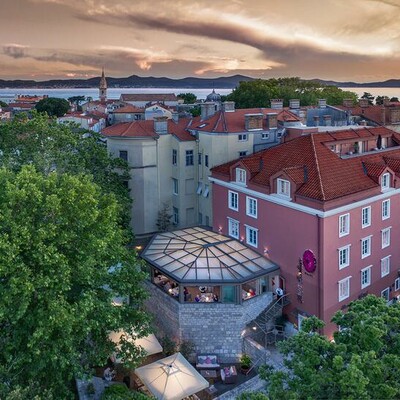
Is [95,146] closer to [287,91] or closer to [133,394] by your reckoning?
[133,394]

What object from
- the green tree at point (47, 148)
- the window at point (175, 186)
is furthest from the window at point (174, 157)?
the green tree at point (47, 148)

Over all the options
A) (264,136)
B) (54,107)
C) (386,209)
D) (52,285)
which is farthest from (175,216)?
(54,107)

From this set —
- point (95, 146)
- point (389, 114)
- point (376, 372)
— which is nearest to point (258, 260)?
point (95, 146)

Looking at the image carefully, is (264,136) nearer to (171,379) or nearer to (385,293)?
(385,293)

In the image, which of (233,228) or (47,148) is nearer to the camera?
(47,148)

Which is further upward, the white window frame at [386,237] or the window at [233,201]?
the window at [233,201]

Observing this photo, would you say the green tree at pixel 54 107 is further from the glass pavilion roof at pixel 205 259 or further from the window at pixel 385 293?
the window at pixel 385 293

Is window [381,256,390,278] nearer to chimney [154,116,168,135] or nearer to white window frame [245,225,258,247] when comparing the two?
white window frame [245,225,258,247]

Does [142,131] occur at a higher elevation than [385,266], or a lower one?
higher
